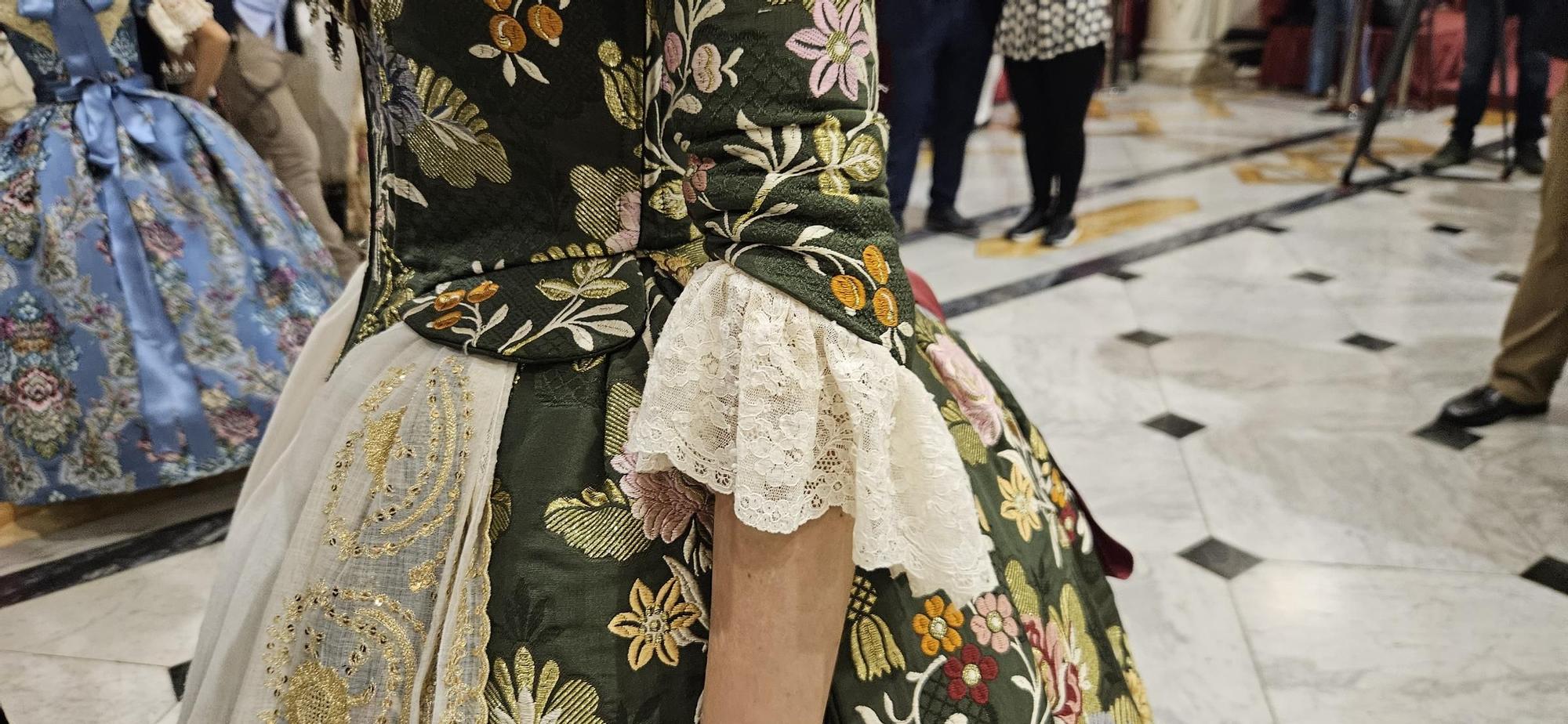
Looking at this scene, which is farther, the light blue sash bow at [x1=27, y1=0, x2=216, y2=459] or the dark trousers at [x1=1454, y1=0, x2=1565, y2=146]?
the dark trousers at [x1=1454, y1=0, x2=1565, y2=146]

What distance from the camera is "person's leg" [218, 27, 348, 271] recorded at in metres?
2.70

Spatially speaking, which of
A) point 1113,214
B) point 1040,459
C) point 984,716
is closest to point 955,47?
point 1113,214

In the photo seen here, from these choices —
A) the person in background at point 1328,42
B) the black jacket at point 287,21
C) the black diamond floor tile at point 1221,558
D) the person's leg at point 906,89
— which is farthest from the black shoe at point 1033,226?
the person in background at point 1328,42

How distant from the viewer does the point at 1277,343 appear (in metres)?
2.82

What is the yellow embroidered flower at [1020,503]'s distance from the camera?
769 millimetres

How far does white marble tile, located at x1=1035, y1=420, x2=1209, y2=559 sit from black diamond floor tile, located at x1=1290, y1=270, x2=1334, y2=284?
4.41 feet

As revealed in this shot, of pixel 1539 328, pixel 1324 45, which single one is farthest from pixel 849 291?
pixel 1324 45

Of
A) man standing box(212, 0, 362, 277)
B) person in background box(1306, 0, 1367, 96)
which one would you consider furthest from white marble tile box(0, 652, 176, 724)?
person in background box(1306, 0, 1367, 96)

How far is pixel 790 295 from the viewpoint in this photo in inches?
20.3

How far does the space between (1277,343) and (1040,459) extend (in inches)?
88.2

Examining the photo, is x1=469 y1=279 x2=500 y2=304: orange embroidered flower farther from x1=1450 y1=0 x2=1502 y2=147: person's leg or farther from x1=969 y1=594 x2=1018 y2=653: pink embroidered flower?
x1=1450 y1=0 x2=1502 y2=147: person's leg

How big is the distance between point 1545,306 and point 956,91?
205 centimetres

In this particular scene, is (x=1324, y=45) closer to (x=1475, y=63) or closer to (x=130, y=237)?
(x=1475, y=63)

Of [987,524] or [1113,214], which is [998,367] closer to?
[1113,214]
